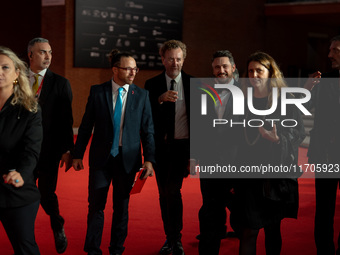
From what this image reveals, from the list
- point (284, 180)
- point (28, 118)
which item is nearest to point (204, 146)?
point (284, 180)

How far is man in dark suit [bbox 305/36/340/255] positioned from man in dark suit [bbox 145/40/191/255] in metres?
0.87

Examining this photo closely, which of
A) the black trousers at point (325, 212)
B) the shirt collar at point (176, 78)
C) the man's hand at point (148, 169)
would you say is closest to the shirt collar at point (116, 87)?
the shirt collar at point (176, 78)

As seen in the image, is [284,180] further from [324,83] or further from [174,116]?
[174,116]

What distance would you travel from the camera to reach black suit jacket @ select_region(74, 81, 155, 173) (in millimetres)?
3156

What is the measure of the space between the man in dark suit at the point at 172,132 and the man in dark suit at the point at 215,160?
178 millimetres

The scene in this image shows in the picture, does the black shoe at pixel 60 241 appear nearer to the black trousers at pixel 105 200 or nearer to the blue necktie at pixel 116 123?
the black trousers at pixel 105 200

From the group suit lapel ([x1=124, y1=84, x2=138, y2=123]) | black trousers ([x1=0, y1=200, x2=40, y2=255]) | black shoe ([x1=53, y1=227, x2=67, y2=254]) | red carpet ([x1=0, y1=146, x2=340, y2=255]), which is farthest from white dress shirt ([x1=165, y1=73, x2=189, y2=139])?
black trousers ([x1=0, y1=200, x2=40, y2=255])

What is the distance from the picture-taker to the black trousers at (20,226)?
7.44 ft

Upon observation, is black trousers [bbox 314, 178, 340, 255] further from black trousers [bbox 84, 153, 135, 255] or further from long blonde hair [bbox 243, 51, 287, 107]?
black trousers [bbox 84, 153, 135, 255]

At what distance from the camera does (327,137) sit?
3.09 metres

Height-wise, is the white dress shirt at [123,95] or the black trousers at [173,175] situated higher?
the white dress shirt at [123,95]

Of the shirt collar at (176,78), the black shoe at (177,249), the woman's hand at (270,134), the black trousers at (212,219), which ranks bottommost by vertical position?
the black shoe at (177,249)

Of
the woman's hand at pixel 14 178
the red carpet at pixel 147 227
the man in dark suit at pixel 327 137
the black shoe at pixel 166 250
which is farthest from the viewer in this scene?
the red carpet at pixel 147 227

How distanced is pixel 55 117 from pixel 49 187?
538mm
